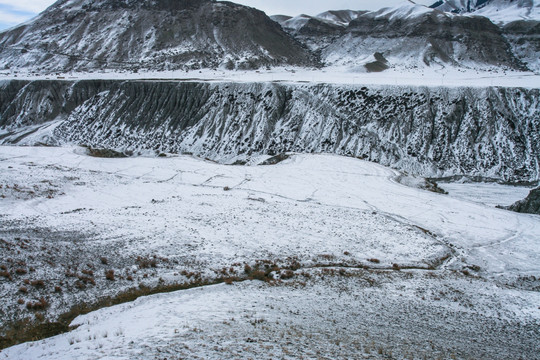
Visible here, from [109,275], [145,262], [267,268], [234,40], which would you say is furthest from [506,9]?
[109,275]

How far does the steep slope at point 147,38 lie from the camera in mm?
92562

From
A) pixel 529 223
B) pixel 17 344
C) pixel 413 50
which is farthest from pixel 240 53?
pixel 17 344

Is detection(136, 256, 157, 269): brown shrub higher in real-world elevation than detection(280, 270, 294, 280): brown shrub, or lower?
higher

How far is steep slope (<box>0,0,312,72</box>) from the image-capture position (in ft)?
304

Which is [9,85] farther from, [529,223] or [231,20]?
[529,223]

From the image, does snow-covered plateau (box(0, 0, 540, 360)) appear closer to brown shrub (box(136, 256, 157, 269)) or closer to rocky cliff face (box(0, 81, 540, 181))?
brown shrub (box(136, 256, 157, 269))

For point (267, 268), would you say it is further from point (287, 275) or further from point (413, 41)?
point (413, 41)

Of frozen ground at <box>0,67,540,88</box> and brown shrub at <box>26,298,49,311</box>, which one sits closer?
brown shrub at <box>26,298,49,311</box>

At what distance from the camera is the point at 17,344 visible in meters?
10.3

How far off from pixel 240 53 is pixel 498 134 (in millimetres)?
70153

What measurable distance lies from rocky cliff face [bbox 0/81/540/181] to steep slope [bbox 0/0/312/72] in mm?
26367

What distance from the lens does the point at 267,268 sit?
17016mm

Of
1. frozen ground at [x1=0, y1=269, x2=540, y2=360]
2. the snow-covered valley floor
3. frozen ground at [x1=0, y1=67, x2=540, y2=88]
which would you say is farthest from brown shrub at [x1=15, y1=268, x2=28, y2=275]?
frozen ground at [x1=0, y1=67, x2=540, y2=88]

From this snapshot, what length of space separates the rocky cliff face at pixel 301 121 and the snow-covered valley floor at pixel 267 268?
17.5 metres
